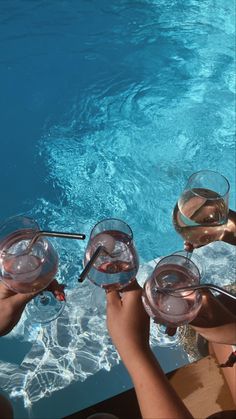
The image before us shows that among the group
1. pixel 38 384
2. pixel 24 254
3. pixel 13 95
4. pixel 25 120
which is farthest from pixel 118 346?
pixel 13 95

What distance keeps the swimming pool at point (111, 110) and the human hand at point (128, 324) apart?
3.03 feet

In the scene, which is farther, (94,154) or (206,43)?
(206,43)

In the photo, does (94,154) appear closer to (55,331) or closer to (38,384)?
(55,331)

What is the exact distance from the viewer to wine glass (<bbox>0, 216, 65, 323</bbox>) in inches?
50.9

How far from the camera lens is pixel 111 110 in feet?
13.2

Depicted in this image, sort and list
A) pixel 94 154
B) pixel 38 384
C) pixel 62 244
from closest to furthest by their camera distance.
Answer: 1. pixel 38 384
2. pixel 62 244
3. pixel 94 154

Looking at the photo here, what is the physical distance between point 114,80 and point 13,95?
102 centimetres

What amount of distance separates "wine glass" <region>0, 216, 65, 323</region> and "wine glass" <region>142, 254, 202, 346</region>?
32 cm

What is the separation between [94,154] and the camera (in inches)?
144

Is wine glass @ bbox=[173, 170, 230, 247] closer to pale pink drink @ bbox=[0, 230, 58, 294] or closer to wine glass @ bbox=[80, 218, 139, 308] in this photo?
wine glass @ bbox=[80, 218, 139, 308]

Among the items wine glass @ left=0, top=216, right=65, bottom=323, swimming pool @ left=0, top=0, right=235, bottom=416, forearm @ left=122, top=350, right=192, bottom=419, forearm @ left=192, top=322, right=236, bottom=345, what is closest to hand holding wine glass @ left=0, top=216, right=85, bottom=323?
wine glass @ left=0, top=216, right=65, bottom=323

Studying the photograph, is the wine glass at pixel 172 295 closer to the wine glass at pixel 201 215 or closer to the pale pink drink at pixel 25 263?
the wine glass at pixel 201 215

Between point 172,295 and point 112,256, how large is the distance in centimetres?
22

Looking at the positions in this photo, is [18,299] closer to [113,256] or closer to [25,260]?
[25,260]
